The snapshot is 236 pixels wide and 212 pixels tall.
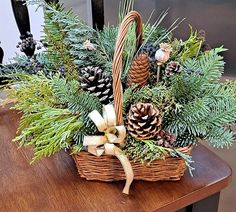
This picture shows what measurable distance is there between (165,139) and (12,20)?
823 millimetres

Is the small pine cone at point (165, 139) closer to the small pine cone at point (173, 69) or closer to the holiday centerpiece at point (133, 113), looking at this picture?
the holiday centerpiece at point (133, 113)

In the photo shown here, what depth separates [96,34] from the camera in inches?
28.4

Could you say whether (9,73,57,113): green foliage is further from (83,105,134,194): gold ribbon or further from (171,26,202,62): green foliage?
(171,26,202,62): green foliage

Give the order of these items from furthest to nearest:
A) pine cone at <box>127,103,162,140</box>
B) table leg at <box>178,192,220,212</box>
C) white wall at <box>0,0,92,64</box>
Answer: white wall at <box>0,0,92,64</box>
table leg at <box>178,192,220,212</box>
pine cone at <box>127,103,162,140</box>

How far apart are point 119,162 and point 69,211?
0.11m

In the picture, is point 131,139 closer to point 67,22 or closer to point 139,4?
point 67,22

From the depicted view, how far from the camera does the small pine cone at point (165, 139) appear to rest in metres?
0.58

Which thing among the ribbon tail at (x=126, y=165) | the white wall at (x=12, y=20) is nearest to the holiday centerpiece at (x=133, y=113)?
the ribbon tail at (x=126, y=165)

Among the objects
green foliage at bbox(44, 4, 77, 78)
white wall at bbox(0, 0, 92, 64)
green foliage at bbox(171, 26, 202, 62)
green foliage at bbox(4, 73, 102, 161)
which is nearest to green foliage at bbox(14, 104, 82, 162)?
green foliage at bbox(4, 73, 102, 161)

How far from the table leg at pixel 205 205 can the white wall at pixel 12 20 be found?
26.9 inches

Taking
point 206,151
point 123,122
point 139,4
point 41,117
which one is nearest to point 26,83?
point 41,117

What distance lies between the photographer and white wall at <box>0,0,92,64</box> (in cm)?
116

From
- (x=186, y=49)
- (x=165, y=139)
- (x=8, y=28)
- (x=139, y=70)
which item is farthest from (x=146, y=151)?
(x=8, y=28)

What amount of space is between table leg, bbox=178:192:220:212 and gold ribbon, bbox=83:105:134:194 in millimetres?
162
